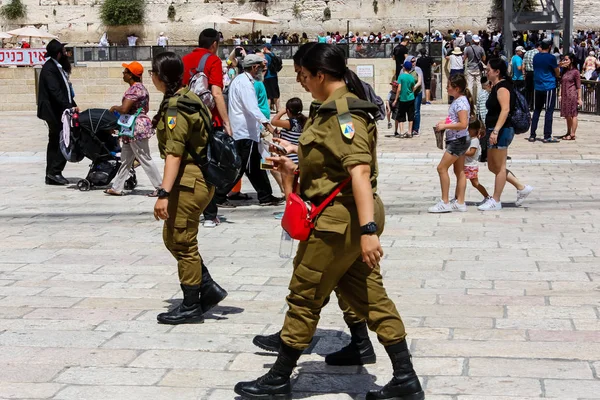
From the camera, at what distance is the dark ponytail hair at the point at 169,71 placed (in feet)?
18.7

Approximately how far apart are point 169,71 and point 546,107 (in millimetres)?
11745

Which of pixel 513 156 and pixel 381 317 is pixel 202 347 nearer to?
pixel 381 317

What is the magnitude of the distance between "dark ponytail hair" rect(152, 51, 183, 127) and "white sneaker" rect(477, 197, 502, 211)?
4875 mm

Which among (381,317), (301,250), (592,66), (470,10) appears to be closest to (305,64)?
(301,250)

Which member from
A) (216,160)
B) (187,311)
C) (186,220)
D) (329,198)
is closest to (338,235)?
(329,198)

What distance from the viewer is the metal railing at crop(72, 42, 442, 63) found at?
79.5ft

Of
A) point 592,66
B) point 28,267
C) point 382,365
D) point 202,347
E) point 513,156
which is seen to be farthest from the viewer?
point 592,66

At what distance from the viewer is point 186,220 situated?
5504 millimetres

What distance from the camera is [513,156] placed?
46.4ft

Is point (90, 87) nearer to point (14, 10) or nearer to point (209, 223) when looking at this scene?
point (209, 223)

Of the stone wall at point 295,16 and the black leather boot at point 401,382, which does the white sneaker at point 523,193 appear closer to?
the black leather boot at point 401,382

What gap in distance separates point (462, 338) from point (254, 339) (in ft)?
3.83

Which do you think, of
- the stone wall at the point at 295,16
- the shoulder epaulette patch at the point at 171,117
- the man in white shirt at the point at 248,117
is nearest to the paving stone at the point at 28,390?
the shoulder epaulette patch at the point at 171,117

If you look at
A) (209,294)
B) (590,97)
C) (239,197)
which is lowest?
(239,197)
